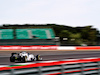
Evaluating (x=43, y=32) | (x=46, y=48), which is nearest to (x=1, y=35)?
(x=43, y=32)

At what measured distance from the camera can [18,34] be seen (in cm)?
3978

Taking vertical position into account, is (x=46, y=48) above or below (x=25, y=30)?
below

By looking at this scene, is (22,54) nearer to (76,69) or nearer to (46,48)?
(76,69)

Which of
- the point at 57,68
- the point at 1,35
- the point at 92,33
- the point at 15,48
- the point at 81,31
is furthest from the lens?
the point at 81,31

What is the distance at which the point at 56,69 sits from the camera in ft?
17.0

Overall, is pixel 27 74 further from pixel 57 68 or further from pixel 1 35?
pixel 1 35

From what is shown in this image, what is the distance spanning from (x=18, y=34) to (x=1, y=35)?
3.90 metres

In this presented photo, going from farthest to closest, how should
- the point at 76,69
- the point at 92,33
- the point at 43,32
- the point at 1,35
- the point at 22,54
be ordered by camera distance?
the point at 92,33
the point at 43,32
the point at 1,35
the point at 22,54
the point at 76,69

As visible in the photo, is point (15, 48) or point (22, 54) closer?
point (22, 54)

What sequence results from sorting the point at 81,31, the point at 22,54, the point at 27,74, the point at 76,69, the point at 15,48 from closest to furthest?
the point at 27,74, the point at 76,69, the point at 22,54, the point at 15,48, the point at 81,31

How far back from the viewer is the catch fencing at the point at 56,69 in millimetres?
4329

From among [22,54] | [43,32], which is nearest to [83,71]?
Answer: [22,54]

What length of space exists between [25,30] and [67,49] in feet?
57.4

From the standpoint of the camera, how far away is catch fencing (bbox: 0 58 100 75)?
170 inches
